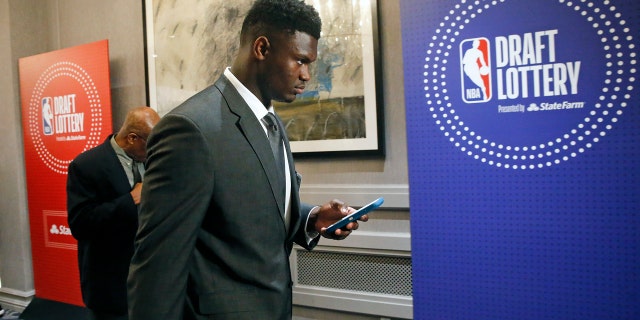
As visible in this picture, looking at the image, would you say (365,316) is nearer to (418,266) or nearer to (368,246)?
(368,246)

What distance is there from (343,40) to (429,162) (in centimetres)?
113

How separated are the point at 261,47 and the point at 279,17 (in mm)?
94

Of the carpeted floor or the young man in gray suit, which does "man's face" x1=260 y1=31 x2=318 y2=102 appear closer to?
the young man in gray suit

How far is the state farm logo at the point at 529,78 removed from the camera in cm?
174

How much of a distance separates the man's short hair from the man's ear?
30 mm

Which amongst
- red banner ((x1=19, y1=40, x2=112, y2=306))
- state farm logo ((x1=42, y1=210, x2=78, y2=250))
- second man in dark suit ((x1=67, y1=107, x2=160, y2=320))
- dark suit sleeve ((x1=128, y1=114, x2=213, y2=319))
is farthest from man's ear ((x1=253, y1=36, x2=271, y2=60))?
state farm logo ((x1=42, y1=210, x2=78, y2=250))

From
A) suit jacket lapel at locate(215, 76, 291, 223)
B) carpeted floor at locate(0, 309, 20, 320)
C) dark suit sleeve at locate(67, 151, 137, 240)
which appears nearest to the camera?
suit jacket lapel at locate(215, 76, 291, 223)

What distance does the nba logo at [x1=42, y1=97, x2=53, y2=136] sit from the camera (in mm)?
3889

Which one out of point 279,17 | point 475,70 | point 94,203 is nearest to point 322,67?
point 475,70

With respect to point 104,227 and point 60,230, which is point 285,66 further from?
point 60,230

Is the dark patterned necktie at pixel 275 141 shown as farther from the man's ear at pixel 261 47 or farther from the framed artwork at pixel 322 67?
the framed artwork at pixel 322 67

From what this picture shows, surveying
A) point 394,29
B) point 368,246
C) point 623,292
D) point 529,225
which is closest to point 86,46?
point 394,29

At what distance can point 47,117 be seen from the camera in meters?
3.90

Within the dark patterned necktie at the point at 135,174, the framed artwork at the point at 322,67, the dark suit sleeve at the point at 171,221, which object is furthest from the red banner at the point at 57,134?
the dark suit sleeve at the point at 171,221
